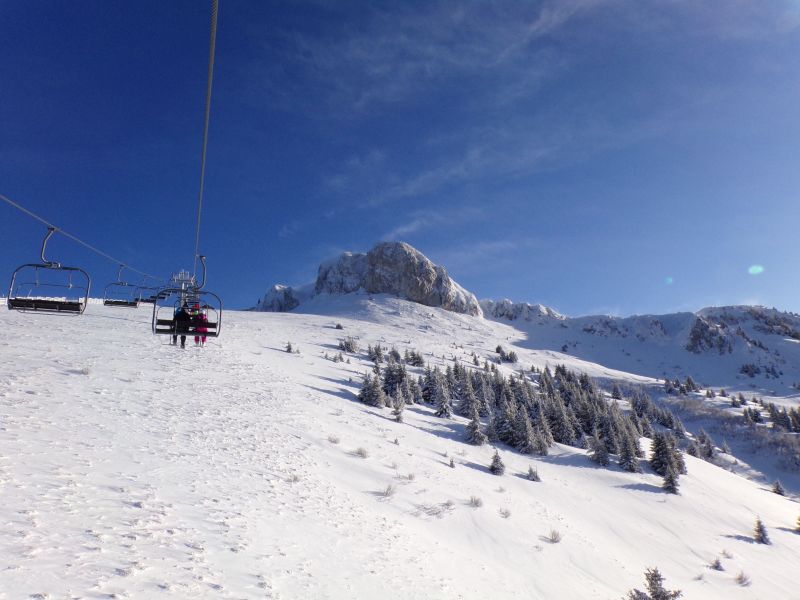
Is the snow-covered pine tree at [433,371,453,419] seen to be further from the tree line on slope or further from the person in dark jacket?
the person in dark jacket

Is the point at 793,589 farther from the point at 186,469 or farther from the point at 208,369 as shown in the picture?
the point at 208,369

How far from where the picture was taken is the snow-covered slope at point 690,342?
110m

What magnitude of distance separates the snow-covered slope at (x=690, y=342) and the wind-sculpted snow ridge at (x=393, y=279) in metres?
29.0

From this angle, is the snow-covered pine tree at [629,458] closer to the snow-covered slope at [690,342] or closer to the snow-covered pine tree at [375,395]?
the snow-covered pine tree at [375,395]

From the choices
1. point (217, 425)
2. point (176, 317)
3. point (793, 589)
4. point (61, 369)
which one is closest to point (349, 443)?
point (217, 425)

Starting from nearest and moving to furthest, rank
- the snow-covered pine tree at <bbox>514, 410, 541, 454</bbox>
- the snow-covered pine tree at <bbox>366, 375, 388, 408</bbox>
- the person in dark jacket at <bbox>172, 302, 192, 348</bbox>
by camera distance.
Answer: the person in dark jacket at <bbox>172, 302, 192, 348</bbox> → the snow-covered pine tree at <bbox>514, 410, 541, 454</bbox> → the snow-covered pine tree at <bbox>366, 375, 388, 408</bbox>

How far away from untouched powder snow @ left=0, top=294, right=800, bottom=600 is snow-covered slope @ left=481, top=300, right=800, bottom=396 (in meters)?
95.9

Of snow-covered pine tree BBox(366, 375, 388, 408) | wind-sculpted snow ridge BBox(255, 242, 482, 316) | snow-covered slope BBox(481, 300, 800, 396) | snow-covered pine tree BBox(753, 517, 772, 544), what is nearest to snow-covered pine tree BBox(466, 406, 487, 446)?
snow-covered pine tree BBox(366, 375, 388, 408)

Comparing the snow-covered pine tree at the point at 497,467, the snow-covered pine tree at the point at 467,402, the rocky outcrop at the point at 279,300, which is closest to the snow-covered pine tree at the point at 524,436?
the snow-covered pine tree at the point at 467,402

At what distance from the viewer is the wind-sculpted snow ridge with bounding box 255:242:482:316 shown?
138m

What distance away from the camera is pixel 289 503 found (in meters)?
12.2

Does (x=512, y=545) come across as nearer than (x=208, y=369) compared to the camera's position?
Yes

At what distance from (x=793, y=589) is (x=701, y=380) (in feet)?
364

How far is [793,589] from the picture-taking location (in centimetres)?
1645
